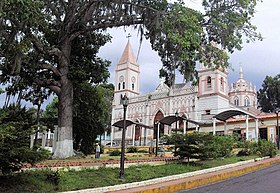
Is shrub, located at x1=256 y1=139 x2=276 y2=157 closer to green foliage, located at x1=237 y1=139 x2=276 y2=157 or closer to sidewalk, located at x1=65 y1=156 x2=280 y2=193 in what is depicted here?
green foliage, located at x1=237 y1=139 x2=276 y2=157

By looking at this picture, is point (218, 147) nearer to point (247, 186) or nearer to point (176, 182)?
point (247, 186)

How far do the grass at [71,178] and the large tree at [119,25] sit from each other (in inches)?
189

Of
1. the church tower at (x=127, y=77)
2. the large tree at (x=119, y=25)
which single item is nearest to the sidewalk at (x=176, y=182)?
the large tree at (x=119, y=25)

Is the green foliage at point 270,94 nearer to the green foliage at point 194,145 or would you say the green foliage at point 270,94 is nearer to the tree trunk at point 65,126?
the green foliage at point 194,145

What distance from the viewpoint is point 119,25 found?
14.7 metres

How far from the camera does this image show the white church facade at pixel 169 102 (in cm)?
4072

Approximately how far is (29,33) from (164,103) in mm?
35129

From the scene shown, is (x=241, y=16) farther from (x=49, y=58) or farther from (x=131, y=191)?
(x=131, y=191)

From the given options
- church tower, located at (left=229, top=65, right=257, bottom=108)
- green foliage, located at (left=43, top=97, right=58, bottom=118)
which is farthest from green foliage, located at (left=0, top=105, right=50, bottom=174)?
church tower, located at (left=229, top=65, right=257, bottom=108)

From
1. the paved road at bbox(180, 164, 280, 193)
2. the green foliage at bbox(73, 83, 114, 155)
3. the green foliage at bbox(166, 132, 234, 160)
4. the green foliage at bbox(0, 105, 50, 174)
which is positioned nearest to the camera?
the green foliage at bbox(0, 105, 50, 174)

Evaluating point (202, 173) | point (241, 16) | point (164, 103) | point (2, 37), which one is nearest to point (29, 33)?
point (2, 37)

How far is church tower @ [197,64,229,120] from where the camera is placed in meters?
40.9

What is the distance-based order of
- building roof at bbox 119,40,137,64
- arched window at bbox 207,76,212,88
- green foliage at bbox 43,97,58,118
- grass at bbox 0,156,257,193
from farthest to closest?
building roof at bbox 119,40,137,64
arched window at bbox 207,76,212,88
green foliage at bbox 43,97,58,118
grass at bbox 0,156,257,193

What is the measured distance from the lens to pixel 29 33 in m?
12.2
